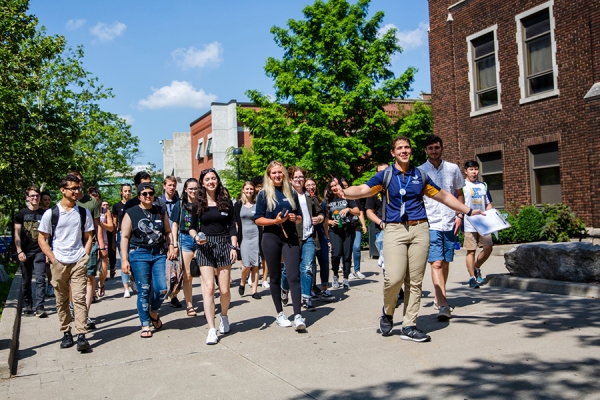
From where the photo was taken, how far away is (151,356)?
21.0 ft

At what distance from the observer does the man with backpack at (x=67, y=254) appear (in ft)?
22.8

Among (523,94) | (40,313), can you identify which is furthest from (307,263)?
(523,94)

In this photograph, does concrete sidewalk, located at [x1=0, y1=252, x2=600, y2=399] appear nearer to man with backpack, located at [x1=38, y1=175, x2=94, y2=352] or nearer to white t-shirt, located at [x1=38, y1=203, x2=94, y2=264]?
man with backpack, located at [x1=38, y1=175, x2=94, y2=352]

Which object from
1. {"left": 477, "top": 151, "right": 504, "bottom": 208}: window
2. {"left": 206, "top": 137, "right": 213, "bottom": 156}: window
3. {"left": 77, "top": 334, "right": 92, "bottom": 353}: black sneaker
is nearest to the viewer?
{"left": 77, "top": 334, "right": 92, "bottom": 353}: black sneaker

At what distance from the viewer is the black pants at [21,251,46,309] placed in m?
9.59

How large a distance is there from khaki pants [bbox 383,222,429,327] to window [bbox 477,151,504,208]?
14.0 m

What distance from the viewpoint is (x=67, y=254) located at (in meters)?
7.00

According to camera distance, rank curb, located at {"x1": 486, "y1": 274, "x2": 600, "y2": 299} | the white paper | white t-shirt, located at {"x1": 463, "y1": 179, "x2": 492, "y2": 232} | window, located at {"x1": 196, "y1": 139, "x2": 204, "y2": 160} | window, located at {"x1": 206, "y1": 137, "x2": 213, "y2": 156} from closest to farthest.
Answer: the white paper, curb, located at {"x1": 486, "y1": 274, "x2": 600, "y2": 299}, white t-shirt, located at {"x1": 463, "y1": 179, "x2": 492, "y2": 232}, window, located at {"x1": 206, "y1": 137, "x2": 213, "y2": 156}, window, located at {"x1": 196, "y1": 139, "x2": 204, "y2": 160}

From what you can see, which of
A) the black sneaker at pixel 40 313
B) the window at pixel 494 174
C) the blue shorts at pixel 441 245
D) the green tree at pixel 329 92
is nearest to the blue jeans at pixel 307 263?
the blue shorts at pixel 441 245

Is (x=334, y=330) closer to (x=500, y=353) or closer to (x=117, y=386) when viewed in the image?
(x=500, y=353)

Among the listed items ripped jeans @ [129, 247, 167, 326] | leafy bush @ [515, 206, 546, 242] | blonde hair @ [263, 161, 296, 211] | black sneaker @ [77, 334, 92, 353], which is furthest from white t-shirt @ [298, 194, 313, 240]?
leafy bush @ [515, 206, 546, 242]

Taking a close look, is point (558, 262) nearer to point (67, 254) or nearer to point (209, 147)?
point (67, 254)

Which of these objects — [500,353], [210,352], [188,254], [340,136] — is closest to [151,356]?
[210,352]

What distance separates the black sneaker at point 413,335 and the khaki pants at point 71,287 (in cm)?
345
